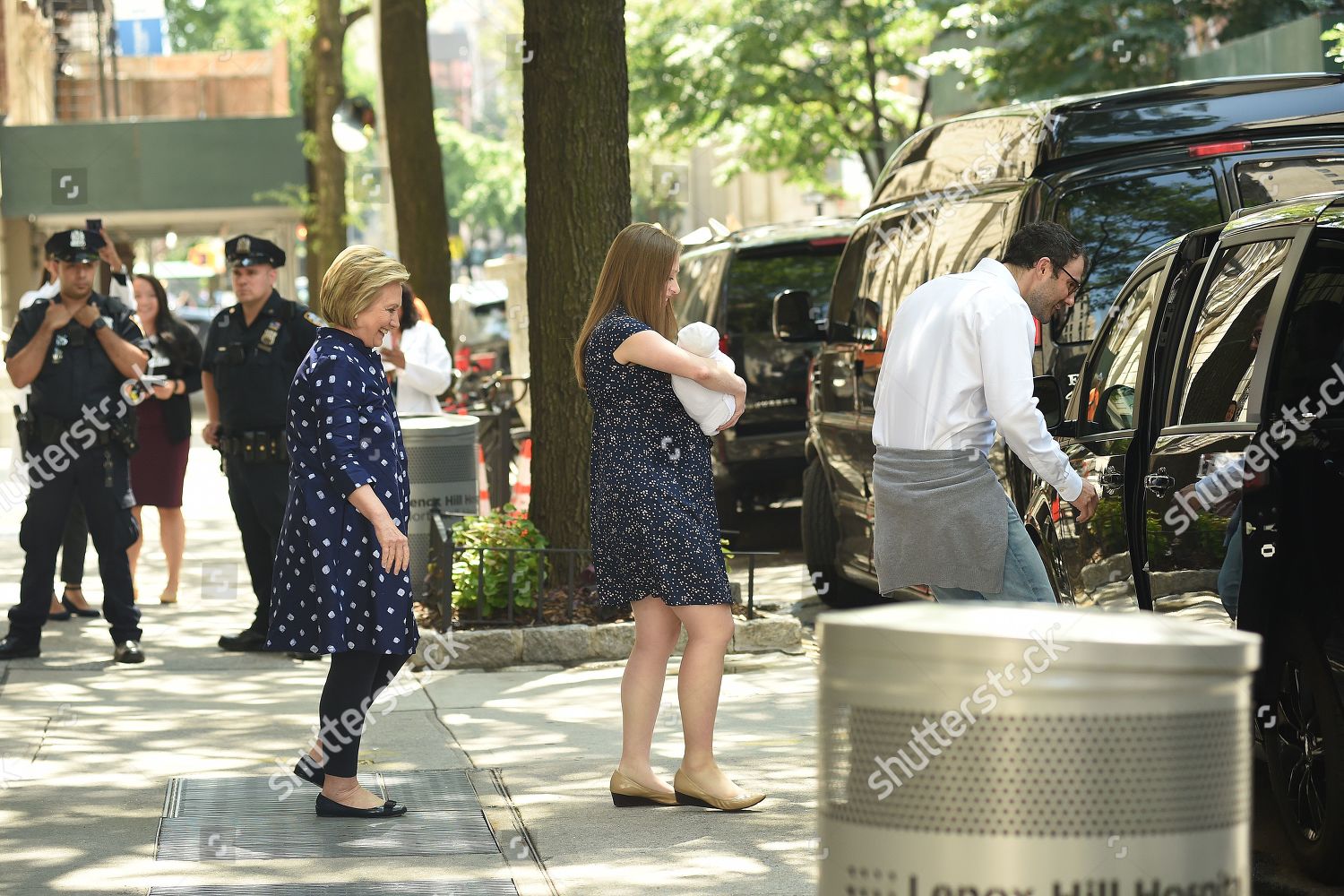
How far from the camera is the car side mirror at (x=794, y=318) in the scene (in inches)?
417

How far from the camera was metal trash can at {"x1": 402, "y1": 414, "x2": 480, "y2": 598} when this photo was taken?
33.8ft

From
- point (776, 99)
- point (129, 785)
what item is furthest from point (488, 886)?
point (776, 99)

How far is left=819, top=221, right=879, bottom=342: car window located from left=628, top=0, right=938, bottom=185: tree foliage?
15123 millimetres

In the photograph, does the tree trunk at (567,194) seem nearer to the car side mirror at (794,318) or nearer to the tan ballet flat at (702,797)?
the car side mirror at (794,318)

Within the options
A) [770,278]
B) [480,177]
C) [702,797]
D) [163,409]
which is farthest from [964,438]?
[480,177]

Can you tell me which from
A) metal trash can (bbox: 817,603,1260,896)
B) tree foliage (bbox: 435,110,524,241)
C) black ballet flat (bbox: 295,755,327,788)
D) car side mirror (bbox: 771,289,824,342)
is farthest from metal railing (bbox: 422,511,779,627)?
tree foliage (bbox: 435,110,524,241)

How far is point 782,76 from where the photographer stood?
27.1 m

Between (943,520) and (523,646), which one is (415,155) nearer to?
(523,646)

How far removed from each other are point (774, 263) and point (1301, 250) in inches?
335

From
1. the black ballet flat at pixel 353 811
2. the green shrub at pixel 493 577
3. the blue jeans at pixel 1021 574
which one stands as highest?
the blue jeans at pixel 1021 574

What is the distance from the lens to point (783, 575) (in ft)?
41.8

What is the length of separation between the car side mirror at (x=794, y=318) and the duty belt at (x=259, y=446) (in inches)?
108

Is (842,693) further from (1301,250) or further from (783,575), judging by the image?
(783,575)

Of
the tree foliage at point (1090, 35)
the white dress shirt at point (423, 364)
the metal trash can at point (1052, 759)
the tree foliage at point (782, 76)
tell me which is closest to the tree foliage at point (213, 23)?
the tree foliage at point (782, 76)
